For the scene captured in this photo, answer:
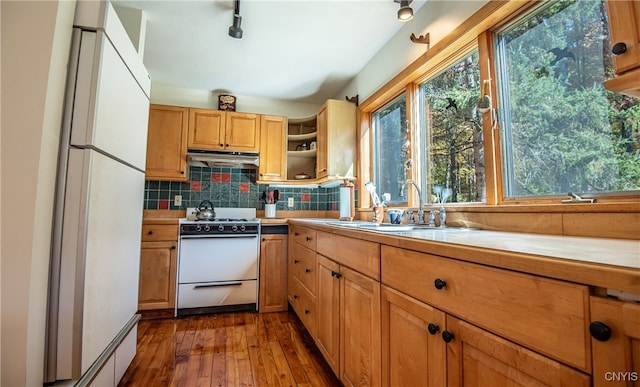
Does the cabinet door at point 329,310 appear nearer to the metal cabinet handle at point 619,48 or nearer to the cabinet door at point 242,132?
the metal cabinet handle at point 619,48

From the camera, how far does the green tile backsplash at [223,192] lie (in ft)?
10.4

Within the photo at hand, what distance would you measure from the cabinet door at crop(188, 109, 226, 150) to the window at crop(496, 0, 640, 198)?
2683 millimetres

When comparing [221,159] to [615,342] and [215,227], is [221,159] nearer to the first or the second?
[215,227]

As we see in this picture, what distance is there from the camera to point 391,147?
2.54m

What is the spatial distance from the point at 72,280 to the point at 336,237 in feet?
3.88

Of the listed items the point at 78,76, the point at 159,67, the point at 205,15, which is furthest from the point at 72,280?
the point at 159,67

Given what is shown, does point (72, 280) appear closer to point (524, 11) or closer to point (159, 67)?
point (524, 11)

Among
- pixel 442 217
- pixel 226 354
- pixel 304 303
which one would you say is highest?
pixel 442 217

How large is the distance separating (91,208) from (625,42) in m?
1.86

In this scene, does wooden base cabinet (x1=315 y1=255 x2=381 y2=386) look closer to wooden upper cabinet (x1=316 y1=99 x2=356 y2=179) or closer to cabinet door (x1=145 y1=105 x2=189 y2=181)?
wooden upper cabinet (x1=316 y1=99 x2=356 y2=179)

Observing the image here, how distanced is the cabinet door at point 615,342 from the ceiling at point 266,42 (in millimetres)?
2057

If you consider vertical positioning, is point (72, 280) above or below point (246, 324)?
above

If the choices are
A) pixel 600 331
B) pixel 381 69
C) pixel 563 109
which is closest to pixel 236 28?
pixel 381 69

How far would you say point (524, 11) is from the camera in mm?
1340
